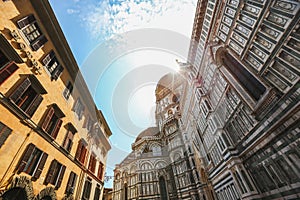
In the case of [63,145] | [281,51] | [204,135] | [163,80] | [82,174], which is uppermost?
[163,80]

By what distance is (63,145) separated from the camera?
11.6 meters

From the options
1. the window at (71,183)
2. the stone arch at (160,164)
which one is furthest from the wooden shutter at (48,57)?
the stone arch at (160,164)

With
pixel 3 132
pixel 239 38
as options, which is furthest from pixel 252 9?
pixel 3 132

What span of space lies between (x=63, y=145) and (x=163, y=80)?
36161 millimetres

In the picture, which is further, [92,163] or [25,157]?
[92,163]

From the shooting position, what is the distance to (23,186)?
7.54 metres

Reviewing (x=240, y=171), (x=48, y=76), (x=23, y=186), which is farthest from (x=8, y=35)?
(x=240, y=171)

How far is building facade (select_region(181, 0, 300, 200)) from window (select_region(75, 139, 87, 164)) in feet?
49.8

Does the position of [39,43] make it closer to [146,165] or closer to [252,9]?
[252,9]

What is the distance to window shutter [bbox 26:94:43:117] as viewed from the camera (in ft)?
28.6

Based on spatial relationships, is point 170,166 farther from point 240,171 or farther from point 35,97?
point 35,97

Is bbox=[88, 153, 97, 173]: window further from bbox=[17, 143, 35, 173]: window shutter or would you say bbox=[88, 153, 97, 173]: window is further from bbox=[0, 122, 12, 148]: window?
bbox=[0, 122, 12, 148]: window

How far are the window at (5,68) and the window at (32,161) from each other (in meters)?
4.23

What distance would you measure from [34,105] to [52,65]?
413 cm
